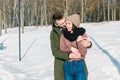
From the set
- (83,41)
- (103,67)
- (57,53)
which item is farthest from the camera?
(103,67)

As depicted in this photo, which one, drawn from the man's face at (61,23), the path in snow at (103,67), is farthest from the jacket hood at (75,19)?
the path in snow at (103,67)

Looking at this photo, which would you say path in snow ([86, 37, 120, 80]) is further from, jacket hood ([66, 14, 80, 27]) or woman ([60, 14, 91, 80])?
jacket hood ([66, 14, 80, 27])

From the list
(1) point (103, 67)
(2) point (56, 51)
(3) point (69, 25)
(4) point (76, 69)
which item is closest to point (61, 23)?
(3) point (69, 25)

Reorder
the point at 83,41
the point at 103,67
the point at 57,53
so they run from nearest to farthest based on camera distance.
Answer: the point at 83,41 → the point at 57,53 → the point at 103,67

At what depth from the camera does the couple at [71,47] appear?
5.24m

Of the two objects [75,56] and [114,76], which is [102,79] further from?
[75,56]

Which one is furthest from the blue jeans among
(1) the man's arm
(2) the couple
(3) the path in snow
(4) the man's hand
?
(3) the path in snow

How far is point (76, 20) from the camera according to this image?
5.28 metres

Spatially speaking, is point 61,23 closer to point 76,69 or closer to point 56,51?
point 56,51

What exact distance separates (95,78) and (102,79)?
43 cm

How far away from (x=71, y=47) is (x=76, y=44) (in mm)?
79

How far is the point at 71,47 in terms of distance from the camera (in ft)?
17.4

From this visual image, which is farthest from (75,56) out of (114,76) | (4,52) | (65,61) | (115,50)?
(4,52)

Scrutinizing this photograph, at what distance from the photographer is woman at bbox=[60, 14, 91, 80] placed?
17.2ft
